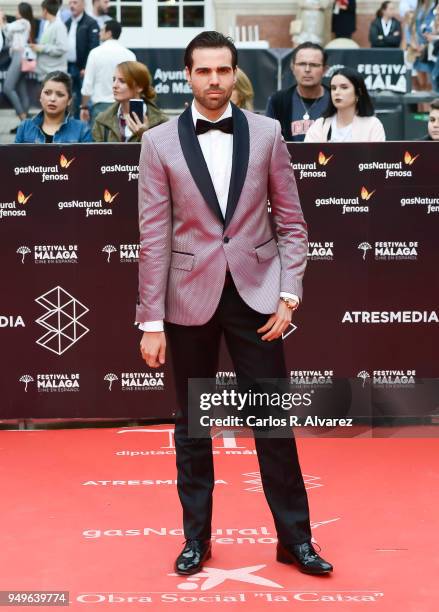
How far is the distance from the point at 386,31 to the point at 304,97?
9.59 metres

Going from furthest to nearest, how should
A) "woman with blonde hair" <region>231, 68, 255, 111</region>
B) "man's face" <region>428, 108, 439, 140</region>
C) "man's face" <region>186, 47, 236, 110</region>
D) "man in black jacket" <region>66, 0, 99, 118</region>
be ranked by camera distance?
"man in black jacket" <region>66, 0, 99, 118</region> < "woman with blonde hair" <region>231, 68, 255, 111</region> < "man's face" <region>428, 108, 439, 140</region> < "man's face" <region>186, 47, 236, 110</region>

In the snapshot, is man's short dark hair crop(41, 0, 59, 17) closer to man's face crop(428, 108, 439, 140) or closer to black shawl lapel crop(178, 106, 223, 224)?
man's face crop(428, 108, 439, 140)

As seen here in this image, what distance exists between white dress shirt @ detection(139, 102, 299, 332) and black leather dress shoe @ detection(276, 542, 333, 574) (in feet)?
3.14

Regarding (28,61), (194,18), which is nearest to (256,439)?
(28,61)

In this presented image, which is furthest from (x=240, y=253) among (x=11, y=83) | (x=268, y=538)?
(x=11, y=83)

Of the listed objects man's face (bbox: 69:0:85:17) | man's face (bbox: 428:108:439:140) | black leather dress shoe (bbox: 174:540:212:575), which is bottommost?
black leather dress shoe (bbox: 174:540:212:575)

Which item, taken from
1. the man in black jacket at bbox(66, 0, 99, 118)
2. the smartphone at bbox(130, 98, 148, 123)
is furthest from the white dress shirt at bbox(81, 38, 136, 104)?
the smartphone at bbox(130, 98, 148, 123)

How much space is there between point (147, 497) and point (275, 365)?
1.39 metres

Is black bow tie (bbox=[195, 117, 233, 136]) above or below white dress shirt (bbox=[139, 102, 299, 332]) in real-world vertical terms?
above

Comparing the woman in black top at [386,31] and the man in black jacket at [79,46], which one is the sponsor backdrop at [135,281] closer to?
the man in black jacket at [79,46]

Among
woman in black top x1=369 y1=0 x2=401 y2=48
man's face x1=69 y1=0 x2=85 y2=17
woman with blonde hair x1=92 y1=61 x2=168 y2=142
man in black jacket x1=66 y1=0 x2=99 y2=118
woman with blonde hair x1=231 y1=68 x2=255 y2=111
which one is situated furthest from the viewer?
woman in black top x1=369 y1=0 x2=401 y2=48

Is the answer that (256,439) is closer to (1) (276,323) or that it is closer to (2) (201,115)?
(1) (276,323)

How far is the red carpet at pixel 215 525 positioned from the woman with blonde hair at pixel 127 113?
2.06 meters

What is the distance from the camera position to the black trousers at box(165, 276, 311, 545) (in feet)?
14.6
